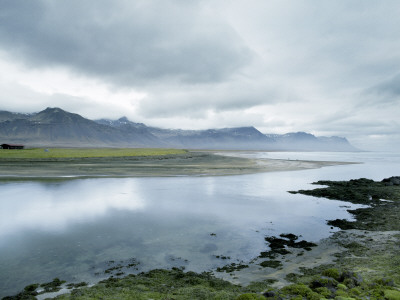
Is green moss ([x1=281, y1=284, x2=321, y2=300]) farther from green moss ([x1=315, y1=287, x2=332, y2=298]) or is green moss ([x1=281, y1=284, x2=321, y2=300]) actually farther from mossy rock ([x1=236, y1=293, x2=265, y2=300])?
mossy rock ([x1=236, y1=293, x2=265, y2=300])

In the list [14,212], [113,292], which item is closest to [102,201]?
[14,212]

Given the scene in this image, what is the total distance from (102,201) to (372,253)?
68.4ft

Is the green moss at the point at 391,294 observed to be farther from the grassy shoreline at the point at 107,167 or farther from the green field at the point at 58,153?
the green field at the point at 58,153

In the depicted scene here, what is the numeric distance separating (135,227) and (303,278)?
420 inches

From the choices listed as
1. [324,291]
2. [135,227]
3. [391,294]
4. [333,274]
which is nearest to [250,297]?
[324,291]

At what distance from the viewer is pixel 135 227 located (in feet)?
54.0

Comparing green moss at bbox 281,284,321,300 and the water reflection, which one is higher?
green moss at bbox 281,284,321,300

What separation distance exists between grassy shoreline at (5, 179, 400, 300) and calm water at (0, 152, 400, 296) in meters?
1.21

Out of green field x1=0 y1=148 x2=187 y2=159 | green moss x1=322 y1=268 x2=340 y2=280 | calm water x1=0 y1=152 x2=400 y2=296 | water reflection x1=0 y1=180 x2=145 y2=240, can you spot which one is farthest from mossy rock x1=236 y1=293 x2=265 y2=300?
green field x1=0 y1=148 x2=187 y2=159

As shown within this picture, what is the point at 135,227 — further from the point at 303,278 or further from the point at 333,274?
the point at 333,274

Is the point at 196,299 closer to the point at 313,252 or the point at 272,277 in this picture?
the point at 272,277

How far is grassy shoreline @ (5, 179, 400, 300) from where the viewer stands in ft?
26.1

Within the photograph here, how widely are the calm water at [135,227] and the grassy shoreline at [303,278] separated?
121 centimetres

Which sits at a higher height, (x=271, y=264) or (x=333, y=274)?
(x=333, y=274)
